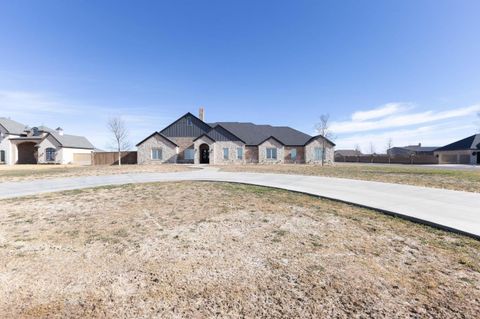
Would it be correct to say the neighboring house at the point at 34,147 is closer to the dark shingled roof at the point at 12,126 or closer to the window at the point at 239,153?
the dark shingled roof at the point at 12,126

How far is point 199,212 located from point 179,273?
3.22 meters

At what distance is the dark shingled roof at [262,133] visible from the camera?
36656mm

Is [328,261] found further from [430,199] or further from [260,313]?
[430,199]

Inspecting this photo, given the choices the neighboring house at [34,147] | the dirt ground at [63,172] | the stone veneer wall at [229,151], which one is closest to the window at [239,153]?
the stone veneer wall at [229,151]

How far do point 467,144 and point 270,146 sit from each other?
136 feet

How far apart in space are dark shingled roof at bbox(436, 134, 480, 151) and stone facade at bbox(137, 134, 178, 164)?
5524cm

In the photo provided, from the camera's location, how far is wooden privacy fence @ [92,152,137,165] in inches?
1347

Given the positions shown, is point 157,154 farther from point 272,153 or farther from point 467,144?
point 467,144

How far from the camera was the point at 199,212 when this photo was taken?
21.1ft

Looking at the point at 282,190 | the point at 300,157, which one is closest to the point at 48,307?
the point at 282,190

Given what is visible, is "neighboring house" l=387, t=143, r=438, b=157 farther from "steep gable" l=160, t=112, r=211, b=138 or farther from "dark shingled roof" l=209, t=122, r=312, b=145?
"steep gable" l=160, t=112, r=211, b=138

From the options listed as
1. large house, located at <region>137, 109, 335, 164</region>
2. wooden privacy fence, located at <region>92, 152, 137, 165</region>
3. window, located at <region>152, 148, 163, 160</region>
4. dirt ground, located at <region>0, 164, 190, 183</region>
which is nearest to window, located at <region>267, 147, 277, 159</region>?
large house, located at <region>137, 109, 335, 164</region>

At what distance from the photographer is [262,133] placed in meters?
38.6

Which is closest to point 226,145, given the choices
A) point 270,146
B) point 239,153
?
point 239,153
